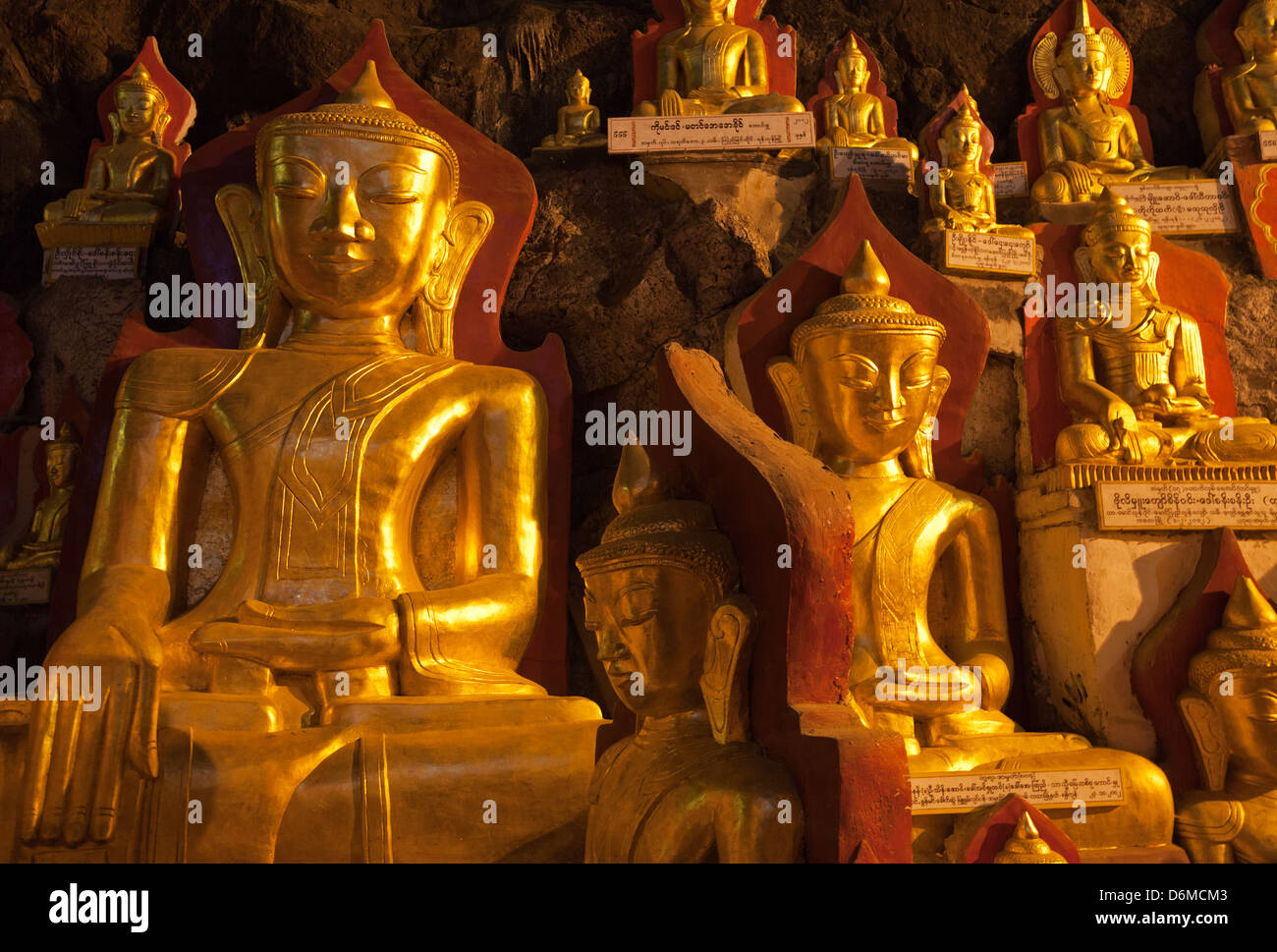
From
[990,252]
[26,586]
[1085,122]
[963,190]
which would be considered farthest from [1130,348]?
[26,586]

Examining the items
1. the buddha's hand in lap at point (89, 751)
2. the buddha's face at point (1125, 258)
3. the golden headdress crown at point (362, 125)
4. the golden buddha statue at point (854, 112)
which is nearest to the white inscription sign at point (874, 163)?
the golden buddha statue at point (854, 112)

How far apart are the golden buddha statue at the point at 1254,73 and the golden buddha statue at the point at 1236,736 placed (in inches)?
99.6

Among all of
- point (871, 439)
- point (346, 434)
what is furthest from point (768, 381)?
point (346, 434)

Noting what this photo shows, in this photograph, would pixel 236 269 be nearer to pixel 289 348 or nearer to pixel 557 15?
pixel 289 348

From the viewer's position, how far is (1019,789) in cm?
348

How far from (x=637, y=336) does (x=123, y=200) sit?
2.20 meters

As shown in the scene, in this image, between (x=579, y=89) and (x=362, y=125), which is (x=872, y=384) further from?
(x=579, y=89)

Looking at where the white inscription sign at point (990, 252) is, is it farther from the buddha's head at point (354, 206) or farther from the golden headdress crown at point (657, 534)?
the golden headdress crown at point (657, 534)

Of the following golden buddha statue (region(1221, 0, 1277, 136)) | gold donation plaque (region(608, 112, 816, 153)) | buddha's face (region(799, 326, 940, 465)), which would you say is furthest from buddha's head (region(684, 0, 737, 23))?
golden buddha statue (region(1221, 0, 1277, 136))

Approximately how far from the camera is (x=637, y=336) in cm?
467

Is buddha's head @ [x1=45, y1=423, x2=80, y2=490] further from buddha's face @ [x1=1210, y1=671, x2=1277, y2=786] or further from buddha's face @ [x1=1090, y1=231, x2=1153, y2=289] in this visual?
buddha's face @ [x1=1210, y1=671, x2=1277, y2=786]

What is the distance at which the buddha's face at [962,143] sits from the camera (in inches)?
189

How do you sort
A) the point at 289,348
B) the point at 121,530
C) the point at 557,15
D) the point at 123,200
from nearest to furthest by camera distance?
the point at 121,530
the point at 289,348
the point at 123,200
the point at 557,15

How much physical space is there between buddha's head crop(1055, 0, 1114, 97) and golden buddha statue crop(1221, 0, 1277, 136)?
0.52m
